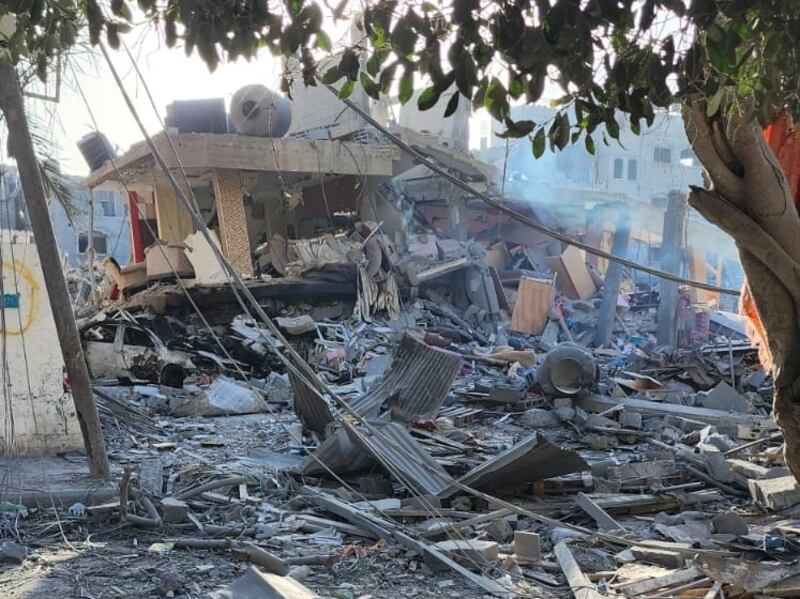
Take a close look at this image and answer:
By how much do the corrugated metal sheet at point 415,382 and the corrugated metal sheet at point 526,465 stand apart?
9.23 ft

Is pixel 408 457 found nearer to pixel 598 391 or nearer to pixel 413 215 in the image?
pixel 598 391

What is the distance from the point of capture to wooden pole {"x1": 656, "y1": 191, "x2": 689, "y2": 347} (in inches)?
736

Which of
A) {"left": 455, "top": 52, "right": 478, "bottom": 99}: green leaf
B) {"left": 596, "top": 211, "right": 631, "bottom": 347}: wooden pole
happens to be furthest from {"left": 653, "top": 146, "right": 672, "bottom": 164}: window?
{"left": 596, "top": 211, "right": 631, "bottom": 347}: wooden pole

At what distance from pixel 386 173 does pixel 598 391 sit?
33.5 feet

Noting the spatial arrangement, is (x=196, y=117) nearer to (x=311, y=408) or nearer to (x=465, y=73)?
(x=311, y=408)

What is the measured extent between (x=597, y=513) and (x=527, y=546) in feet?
4.01

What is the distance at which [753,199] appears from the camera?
3.14 m

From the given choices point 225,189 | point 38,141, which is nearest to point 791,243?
point 38,141

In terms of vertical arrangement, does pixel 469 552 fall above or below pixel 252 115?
below

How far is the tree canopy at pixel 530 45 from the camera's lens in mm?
2242

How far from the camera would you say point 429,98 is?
2.31 m

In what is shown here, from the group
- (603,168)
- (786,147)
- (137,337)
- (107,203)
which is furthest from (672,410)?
(107,203)

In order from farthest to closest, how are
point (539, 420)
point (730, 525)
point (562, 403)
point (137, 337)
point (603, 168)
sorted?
point (603, 168) < point (137, 337) < point (562, 403) < point (539, 420) < point (730, 525)

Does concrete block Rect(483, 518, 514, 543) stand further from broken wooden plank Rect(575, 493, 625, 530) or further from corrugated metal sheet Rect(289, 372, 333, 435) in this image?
corrugated metal sheet Rect(289, 372, 333, 435)
